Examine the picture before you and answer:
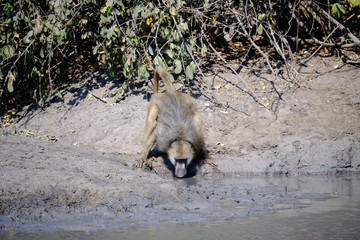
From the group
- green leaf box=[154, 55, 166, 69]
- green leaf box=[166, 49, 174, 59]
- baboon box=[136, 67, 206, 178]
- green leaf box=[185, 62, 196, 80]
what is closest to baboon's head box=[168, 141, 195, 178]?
baboon box=[136, 67, 206, 178]

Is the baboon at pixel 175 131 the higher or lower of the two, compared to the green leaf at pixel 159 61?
lower

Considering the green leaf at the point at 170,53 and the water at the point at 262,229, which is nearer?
the water at the point at 262,229

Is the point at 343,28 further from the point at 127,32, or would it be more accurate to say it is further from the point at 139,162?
the point at 139,162

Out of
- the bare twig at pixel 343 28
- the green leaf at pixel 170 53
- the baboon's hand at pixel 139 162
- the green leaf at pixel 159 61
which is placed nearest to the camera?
the baboon's hand at pixel 139 162

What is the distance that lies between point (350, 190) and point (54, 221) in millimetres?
3964

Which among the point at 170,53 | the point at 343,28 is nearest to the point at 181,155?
the point at 170,53

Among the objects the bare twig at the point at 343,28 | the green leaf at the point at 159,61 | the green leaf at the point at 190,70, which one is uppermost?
the bare twig at the point at 343,28

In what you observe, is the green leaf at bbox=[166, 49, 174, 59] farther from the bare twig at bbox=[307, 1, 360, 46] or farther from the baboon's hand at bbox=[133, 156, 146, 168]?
the bare twig at bbox=[307, 1, 360, 46]

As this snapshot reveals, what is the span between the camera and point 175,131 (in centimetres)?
707

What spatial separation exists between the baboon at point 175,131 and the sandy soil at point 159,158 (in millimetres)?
320

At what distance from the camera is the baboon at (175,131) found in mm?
7023

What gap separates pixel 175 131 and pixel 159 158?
2.88 ft

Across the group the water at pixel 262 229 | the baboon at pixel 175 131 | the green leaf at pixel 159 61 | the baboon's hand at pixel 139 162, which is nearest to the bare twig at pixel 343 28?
the green leaf at pixel 159 61

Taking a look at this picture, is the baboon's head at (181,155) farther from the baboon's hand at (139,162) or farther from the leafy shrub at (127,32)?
the leafy shrub at (127,32)
